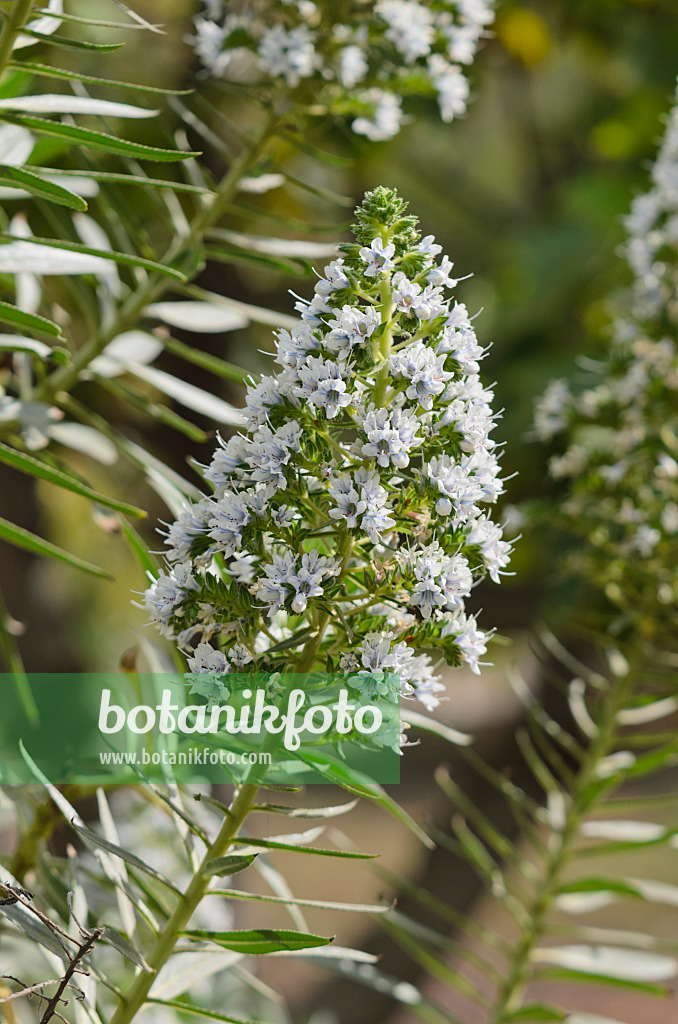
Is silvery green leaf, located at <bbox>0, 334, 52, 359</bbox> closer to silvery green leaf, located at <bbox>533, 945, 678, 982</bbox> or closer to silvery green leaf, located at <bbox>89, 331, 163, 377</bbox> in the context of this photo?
silvery green leaf, located at <bbox>89, 331, 163, 377</bbox>

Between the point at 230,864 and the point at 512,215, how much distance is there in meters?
2.45

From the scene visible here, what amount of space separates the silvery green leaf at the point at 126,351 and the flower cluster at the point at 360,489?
401 mm

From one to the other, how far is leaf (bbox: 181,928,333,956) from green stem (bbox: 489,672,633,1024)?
518 mm

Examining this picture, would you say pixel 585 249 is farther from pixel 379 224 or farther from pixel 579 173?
pixel 379 224

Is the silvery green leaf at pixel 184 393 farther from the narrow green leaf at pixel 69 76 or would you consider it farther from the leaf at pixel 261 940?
the leaf at pixel 261 940

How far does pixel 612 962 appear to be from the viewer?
1.07 m

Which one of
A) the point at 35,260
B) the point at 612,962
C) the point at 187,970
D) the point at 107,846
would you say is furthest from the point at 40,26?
the point at 612,962

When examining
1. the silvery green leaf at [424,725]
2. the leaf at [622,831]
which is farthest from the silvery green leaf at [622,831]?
the silvery green leaf at [424,725]

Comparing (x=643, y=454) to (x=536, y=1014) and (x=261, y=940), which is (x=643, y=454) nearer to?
(x=536, y=1014)

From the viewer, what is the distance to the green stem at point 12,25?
0.62 meters

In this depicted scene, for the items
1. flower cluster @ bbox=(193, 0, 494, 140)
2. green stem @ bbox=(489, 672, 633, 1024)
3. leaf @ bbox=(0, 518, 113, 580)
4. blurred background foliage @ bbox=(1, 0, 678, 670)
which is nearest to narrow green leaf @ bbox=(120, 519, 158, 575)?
leaf @ bbox=(0, 518, 113, 580)

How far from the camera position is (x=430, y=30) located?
3.06 ft

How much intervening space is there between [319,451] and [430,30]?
0.61 m

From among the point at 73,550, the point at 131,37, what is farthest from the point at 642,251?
the point at 73,550
